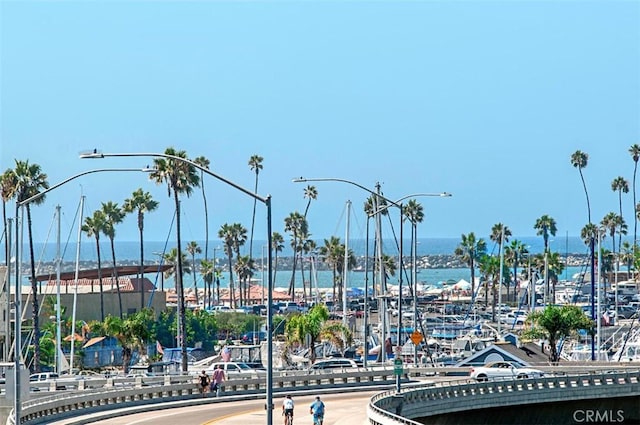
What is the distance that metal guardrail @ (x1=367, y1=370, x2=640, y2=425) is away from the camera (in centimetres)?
5862

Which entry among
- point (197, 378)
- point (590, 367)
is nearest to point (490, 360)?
point (590, 367)

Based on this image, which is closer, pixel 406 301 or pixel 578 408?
pixel 578 408

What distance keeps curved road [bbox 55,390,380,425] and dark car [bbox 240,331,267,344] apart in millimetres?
62144

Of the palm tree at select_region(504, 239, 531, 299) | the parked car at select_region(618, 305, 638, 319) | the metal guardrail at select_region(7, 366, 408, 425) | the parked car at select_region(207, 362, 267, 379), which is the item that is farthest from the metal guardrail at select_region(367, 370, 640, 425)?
the palm tree at select_region(504, 239, 531, 299)

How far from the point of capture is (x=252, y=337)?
439 feet

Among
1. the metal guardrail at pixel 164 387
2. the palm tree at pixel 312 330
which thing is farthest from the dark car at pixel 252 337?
the metal guardrail at pixel 164 387

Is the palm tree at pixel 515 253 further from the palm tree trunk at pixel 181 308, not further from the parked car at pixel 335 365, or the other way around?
the parked car at pixel 335 365

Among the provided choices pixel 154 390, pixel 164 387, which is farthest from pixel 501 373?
pixel 154 390

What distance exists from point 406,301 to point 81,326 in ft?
296

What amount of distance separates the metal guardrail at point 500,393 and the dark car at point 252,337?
5840 cm

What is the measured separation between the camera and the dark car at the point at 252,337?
12838 centimetres

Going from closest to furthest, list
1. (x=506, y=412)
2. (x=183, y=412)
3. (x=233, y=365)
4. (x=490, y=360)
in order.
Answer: (x=183, y=412) → (x=506, y=412) → (x=233, y=365) → (x=490, y=360)

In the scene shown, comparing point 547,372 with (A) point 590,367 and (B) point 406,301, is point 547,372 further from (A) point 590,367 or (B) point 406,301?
(B) point 406,301

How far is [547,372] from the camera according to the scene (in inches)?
3157
